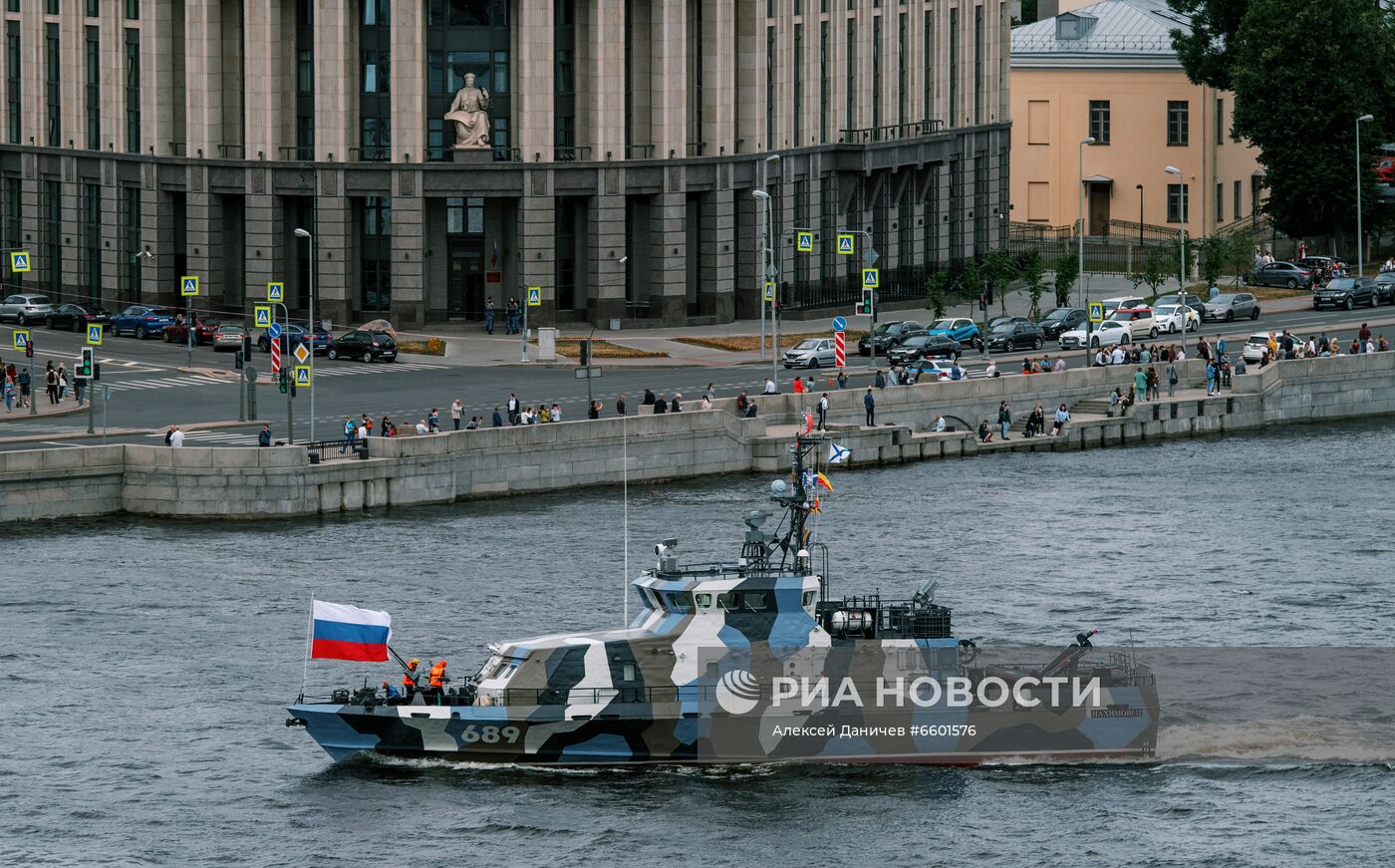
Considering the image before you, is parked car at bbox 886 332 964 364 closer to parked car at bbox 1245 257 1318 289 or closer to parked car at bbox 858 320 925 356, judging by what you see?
parked car at bbox 858 320 925 356

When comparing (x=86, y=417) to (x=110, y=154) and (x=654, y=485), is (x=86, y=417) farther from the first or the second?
(x=110, y=154)

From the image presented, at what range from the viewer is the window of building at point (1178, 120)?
626ft

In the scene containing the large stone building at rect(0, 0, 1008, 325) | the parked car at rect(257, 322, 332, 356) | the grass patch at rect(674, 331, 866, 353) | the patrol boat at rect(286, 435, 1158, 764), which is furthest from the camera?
the large stone building at rect(0, 0, 1008, 325)

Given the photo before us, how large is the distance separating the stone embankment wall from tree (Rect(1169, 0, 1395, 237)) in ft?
125

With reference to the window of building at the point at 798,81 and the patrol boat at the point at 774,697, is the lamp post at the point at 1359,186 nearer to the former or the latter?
the window of building at the point at 798,81

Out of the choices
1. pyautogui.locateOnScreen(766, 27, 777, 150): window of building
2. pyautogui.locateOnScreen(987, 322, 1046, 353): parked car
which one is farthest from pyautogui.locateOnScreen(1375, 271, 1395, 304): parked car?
pyautogui.locateOnScreen(766, 27, 777, 150): window of building

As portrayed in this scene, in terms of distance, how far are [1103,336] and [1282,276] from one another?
28529mm

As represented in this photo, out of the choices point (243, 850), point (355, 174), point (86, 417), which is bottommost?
point (243, 850)

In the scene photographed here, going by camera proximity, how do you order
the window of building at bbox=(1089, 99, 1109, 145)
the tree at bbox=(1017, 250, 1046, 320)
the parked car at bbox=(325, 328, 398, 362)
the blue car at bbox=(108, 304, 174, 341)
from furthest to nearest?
1. the window of building at bbox=(1089, 99, 1109, 145)
2. the tree at bbox=(1017, 250, 1046, 320)
3. the blue car at bbox=(108, 304, 174, 341)
4. the parked car at bbox=(325, 328, 398, 362)

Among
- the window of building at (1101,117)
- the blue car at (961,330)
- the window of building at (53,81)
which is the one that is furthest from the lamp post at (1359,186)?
the window of building at (53,81)

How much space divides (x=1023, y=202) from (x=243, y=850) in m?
135

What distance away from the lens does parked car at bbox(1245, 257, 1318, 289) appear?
170m

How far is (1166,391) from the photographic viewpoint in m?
135

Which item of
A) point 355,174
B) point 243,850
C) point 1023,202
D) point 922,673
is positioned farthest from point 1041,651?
point 1023,202
